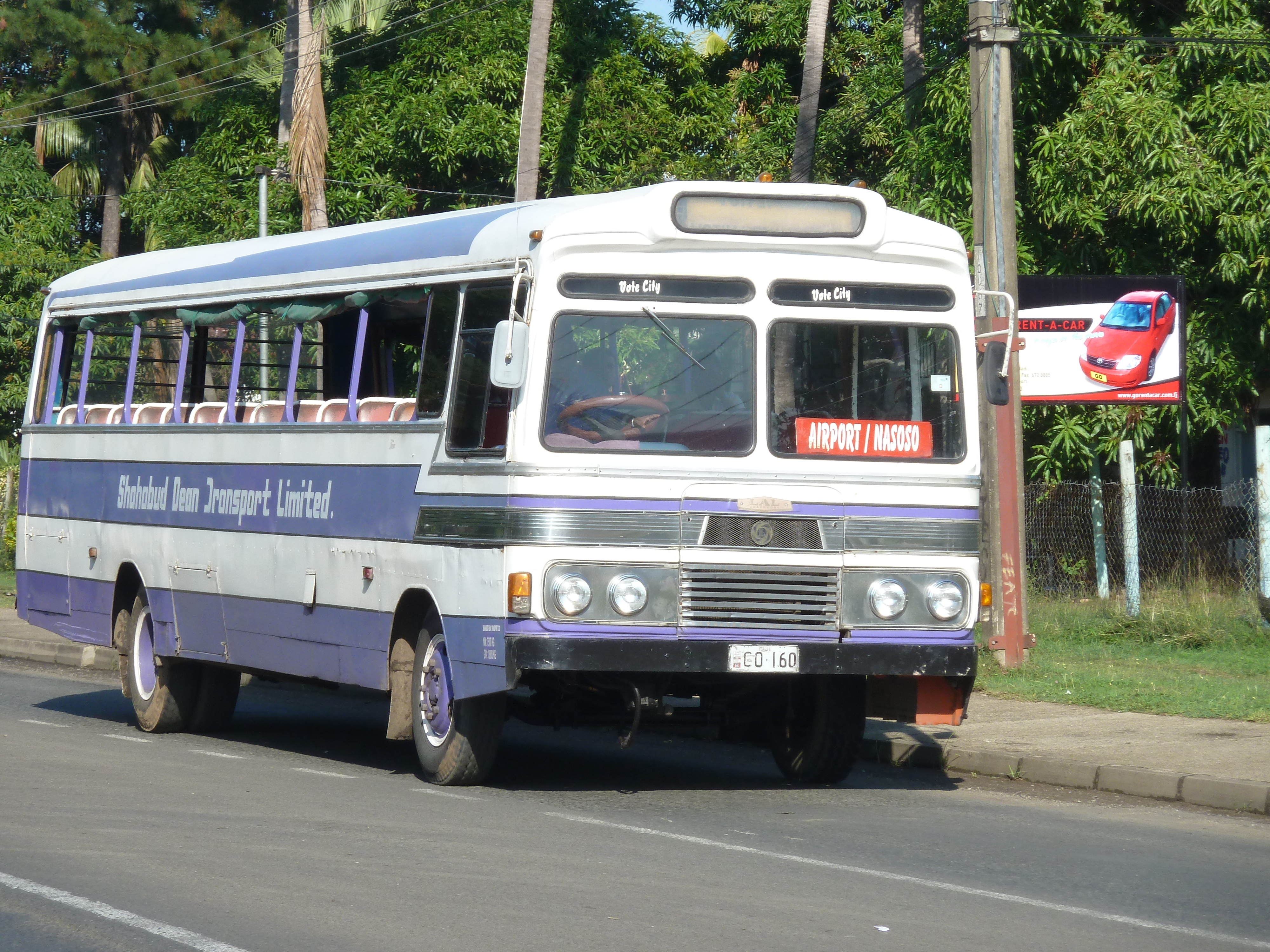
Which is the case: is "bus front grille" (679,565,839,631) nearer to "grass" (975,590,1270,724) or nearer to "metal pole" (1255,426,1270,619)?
"grass" (975,590,1270,724)

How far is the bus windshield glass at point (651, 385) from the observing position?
9.55 metres

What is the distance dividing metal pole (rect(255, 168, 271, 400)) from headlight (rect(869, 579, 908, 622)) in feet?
15.0

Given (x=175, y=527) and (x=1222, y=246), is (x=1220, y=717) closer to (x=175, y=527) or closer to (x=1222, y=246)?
(x=175, y=527)

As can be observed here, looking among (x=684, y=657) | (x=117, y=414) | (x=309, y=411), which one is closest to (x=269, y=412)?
(x=309, y=411)

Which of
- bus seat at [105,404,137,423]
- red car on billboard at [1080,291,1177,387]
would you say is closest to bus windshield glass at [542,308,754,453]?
bus seat at [105,404,137,423]

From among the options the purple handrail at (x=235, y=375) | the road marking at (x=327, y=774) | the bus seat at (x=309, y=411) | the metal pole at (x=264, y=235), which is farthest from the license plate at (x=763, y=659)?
the purple handrail at (x=235, y=375)

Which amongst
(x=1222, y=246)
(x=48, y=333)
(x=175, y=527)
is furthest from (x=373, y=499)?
(x=1222, y=246)

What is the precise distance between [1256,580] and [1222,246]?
4.31 meters

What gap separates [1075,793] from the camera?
1072 cm

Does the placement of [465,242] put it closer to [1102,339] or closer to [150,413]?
[150,413]

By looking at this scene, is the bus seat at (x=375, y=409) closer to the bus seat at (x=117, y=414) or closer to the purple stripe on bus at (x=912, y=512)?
the purple stripe on bus at (x=912, y=512)

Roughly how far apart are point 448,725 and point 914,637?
103 inches

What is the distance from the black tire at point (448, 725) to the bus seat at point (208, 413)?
2.97 meters

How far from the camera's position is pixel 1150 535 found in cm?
2098
